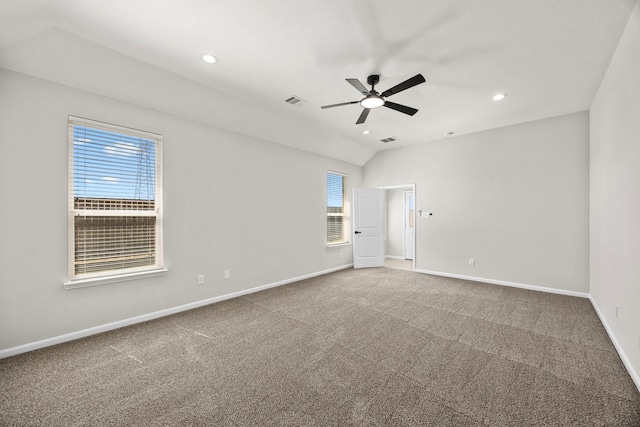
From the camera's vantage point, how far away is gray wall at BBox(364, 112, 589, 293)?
420 cm

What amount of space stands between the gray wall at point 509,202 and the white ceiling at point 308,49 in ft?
2.71

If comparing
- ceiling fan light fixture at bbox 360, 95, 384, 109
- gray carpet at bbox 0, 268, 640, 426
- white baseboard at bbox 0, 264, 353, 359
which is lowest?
gray carpet at bbox 0, 268, 640, 426

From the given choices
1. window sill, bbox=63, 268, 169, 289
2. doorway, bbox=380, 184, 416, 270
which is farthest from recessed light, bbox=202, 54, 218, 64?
doorway, bbox=380, 184, 416, 270

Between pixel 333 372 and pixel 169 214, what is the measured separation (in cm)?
282

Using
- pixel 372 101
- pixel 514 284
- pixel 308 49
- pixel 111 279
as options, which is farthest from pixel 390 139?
pixel 111 279

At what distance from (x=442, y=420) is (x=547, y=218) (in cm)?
433

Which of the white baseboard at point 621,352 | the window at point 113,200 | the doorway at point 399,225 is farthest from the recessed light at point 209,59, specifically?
the doorway at point 399,225

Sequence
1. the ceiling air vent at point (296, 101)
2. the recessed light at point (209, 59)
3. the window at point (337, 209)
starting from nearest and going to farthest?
the recessed light at point (209, 59)
the ceiling air vent at point (296, 101)
the window at point (337, 209)

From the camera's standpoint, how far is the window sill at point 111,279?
2730mm

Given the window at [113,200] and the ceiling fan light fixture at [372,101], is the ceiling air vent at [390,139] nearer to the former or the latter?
the ceiling fan light fixture at [372,101]

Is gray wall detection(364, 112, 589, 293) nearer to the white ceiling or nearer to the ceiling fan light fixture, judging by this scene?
the white ceiling

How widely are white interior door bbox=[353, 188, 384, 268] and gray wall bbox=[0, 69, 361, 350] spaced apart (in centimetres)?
99

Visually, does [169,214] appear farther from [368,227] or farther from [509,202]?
[509,202]

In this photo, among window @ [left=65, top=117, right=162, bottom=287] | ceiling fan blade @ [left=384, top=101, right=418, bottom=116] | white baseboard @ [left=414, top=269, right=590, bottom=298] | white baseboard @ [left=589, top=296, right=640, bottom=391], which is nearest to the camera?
white baseboard @ [left=589, top=296, right=640, bottom=391]
